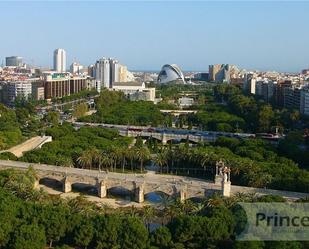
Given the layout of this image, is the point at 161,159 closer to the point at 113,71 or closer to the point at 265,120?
the point at 265,120

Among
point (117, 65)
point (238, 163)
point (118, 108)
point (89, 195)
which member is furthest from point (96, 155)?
point (117, 65)

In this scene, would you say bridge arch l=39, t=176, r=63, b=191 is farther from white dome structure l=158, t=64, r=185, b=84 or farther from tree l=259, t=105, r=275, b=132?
white dome structure l=158, t=64, r=185, b=84

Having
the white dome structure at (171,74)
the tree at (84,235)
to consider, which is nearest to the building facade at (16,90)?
the tree at (84,235)

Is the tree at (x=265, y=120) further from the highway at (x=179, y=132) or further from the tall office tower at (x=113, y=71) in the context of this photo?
the tall office tower at (x=113, y=71)

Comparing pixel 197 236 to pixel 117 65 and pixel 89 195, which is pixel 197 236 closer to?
pixel 89 195

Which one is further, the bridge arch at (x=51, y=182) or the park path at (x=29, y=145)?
the park path at (x=29, y=145)

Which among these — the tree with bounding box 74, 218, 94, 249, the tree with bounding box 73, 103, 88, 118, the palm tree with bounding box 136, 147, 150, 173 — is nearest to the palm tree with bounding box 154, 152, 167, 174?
the palm tree with bounding box 136, 147, 150, 173

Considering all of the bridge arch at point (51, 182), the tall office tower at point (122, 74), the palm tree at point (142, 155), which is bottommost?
the bridge arch at point (51, 182)

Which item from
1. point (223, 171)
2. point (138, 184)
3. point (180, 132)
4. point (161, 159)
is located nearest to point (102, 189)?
point (138, 184)
